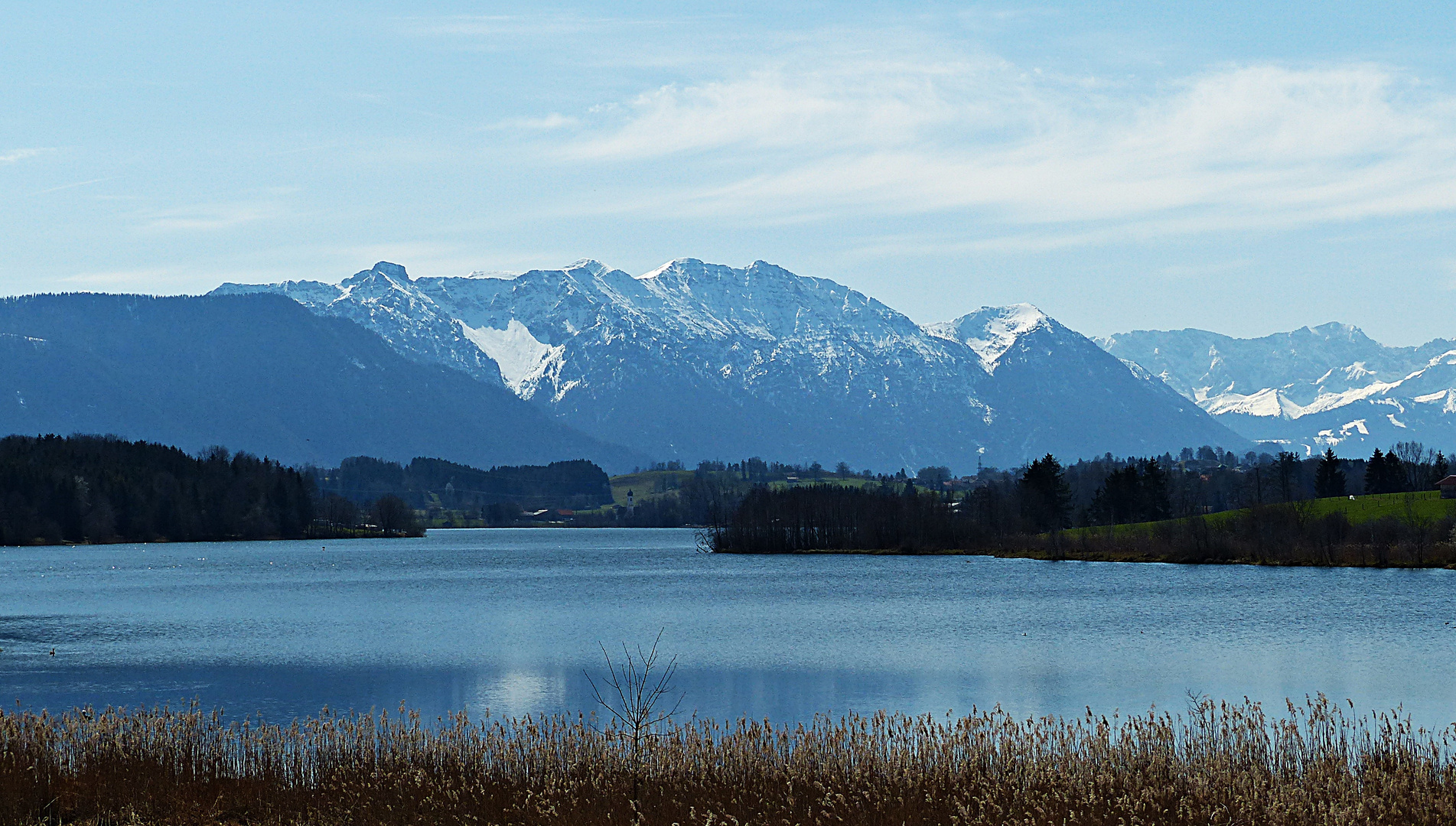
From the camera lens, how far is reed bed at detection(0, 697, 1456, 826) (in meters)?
20.2

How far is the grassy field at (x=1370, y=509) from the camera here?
129125 mm

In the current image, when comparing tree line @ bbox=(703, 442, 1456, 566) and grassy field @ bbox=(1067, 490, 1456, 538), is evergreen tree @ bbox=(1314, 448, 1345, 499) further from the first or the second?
grassy field @ bbox=(1067, 490, 1456, 538)

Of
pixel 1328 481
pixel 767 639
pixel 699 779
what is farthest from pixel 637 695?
pixel 1328 481

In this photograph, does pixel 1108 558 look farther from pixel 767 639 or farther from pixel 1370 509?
pixel 767 639

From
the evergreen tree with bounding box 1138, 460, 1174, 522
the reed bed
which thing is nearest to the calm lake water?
the reed bed

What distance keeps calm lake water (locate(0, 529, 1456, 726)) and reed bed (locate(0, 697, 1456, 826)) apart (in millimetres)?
12585

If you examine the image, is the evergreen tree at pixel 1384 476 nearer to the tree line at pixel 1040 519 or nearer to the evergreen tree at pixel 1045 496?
A: the tree line at pixel 1040 519

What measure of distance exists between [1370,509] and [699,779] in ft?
429

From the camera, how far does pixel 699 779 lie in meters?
23.7

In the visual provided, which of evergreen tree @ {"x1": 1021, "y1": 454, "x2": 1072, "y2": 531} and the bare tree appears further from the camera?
evergreen tree @ {"x1": 1021, "y1": 454, "x2": 1072, "y2": 531}

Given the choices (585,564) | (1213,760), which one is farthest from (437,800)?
(585,564)

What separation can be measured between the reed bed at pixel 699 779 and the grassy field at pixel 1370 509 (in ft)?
362

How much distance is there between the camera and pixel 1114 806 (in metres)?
20.3

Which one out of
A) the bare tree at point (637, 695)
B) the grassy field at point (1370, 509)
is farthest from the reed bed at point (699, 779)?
the grassy field at point (1370, 509)
